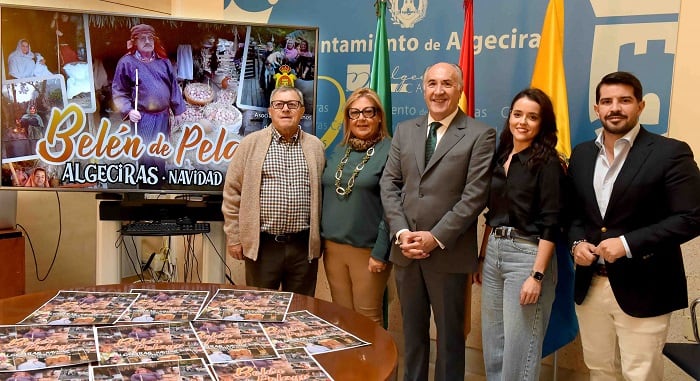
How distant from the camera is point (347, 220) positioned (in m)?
2.63

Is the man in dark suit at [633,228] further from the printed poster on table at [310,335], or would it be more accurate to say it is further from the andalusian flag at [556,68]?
the printed poster on table at [310,335]

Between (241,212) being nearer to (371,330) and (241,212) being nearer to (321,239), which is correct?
(321,239)

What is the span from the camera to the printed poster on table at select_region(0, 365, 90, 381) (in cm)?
125

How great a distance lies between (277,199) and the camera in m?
2.70

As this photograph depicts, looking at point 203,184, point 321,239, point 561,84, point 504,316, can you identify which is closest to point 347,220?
point 321,239

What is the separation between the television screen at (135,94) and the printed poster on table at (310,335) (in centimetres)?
170

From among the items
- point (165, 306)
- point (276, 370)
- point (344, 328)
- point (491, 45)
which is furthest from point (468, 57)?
point (276, 370)

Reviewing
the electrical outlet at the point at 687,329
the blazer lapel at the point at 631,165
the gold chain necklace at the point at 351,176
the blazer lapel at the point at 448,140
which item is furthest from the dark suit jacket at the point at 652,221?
the gold chain necklace at the point at 351,176

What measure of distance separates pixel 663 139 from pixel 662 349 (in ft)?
2.55

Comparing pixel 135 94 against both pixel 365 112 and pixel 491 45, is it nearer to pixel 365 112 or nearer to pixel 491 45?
pixel 365 112

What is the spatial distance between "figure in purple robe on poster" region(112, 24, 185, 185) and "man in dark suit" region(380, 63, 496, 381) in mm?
1423

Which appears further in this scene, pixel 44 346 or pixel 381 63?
pixel 381 63

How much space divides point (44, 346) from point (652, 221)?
6.52ft

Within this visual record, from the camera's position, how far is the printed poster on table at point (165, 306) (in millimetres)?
1700
